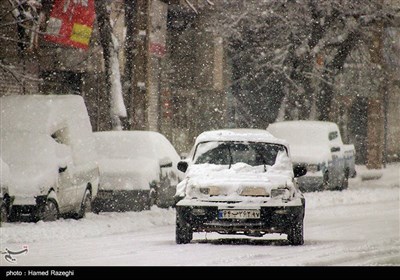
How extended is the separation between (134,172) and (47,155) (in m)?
3.08

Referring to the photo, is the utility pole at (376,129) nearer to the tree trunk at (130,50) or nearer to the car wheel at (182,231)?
the tree trunk at (130,50)

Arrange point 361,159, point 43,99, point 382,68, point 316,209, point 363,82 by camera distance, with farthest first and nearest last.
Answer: point 361,159 < point 363,82 < point 382,68 < point 316,209 < point 43,99

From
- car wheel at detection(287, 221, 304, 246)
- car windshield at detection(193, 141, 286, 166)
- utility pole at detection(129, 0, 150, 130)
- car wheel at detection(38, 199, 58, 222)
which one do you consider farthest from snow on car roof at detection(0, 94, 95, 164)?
utility pole at detection(129, 0, 150, 130)

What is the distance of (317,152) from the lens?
28719 millimetres

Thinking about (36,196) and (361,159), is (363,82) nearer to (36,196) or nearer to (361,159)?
(361,159)

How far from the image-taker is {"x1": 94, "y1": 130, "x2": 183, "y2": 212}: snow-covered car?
806 inches

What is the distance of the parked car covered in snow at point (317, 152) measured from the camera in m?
28.3

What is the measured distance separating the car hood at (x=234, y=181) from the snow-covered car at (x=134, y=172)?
204 inches

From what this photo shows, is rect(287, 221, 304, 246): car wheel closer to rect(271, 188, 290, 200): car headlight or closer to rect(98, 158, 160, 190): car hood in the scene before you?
rect(271, 188, 290, 200): car headlight

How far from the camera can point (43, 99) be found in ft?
60.2

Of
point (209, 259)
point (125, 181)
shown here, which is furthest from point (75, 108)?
point (209, 259)

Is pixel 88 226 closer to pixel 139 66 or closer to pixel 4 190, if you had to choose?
pixel 4 190

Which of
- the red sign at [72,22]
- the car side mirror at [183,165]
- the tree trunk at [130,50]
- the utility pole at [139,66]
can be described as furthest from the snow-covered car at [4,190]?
the red sign at [72,22]
